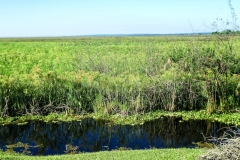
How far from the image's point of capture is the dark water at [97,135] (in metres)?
13.6

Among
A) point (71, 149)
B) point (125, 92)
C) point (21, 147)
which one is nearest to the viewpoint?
point (71, 149)

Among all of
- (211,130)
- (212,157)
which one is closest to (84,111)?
(211,130)

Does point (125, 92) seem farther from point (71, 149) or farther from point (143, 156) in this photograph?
point (143, 156)

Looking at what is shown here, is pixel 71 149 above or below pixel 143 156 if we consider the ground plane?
below

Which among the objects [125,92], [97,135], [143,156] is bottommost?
[97,135]

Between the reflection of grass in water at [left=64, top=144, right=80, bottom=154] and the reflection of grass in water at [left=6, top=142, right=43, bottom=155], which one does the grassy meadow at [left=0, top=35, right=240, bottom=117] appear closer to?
the reflection of grass in water at [left=6, top=142, right=43, bottom=155]

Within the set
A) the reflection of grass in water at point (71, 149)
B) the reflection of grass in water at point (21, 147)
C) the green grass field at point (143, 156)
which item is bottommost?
the reflection of grass in water at point (71, 149)

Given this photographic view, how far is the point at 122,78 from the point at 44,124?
4949 millimetres

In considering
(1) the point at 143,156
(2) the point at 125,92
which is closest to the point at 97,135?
(2) the point at 125,92

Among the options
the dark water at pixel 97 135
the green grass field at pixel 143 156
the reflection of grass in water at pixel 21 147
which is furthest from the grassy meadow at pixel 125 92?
the green grass field at pixel 143 156

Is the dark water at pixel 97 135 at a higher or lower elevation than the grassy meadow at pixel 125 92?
lower

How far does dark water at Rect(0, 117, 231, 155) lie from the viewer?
13.6 meters

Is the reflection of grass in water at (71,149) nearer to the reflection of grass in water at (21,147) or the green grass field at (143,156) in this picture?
the reflection of grass in water at (21,147)

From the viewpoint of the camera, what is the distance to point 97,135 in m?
15.2
